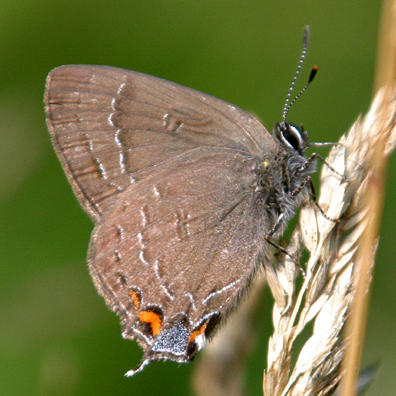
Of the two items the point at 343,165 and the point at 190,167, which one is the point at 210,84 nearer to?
the point at 190,167

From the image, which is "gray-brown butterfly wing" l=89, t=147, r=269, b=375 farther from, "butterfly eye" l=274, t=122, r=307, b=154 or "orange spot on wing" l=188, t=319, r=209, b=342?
"butterfly eye" l=274, t=122, r=307, b=154

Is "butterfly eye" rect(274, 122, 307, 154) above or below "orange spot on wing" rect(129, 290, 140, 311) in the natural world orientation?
above

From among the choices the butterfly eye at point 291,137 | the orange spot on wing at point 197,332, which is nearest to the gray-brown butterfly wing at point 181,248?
the orange spot on wing at point 197,332

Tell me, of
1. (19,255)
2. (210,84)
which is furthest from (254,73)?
(19,255)

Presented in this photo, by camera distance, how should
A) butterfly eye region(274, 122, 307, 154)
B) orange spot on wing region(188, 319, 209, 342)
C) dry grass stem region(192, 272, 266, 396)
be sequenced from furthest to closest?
butterfly eye region(274, 122, 307, 154)
orange spot on wing region(188, 319, 209, 342)
dry grass stem region(192, 272, 266, 396)

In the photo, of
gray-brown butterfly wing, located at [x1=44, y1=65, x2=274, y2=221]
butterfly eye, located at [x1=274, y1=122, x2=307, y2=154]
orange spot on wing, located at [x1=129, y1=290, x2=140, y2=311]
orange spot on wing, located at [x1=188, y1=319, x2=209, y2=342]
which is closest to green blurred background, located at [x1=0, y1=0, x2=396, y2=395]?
orange spot on wing, located at [x1=129, y1=290, x2=140, y2=311]

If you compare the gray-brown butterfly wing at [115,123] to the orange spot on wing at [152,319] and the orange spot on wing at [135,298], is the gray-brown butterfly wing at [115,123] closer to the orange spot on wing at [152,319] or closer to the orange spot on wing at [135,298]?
the orange spot on wing at [135,298]

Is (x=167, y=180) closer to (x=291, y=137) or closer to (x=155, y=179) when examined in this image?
(x=155, y=179)
